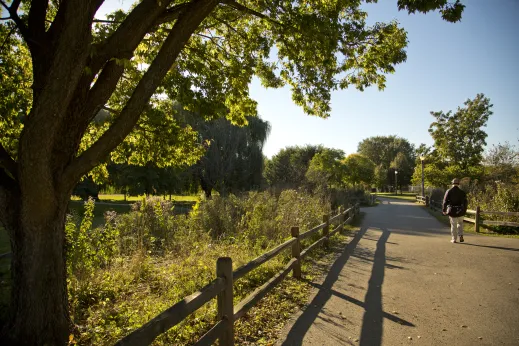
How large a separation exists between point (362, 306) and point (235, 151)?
1058 inches

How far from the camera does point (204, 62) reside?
8.40m

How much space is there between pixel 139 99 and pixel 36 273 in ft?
7.78

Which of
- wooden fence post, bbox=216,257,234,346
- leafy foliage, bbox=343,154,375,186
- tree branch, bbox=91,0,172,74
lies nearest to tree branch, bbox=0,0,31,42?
tree branch, bbox=91,0,172,74

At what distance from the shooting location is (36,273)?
3.89 metres

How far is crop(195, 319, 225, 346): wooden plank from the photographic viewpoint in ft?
10.8

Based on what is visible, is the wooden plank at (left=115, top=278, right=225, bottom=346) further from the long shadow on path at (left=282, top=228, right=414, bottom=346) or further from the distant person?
the distant person

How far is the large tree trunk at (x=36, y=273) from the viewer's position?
3.83m

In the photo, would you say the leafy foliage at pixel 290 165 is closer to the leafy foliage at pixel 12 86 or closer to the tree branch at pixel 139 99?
the leafy foliage at pixel 12 86

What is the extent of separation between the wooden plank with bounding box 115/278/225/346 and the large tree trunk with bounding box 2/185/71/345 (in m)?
1.97

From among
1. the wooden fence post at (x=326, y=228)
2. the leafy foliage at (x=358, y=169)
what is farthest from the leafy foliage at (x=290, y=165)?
the wooden fence post at (x=326, y=228)

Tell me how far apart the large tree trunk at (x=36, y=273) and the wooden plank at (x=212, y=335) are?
2.05m

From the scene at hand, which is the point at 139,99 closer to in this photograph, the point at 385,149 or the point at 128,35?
the point at 128,35

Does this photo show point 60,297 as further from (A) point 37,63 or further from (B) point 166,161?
(B) point 166,161

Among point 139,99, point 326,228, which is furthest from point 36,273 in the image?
point 326,228
